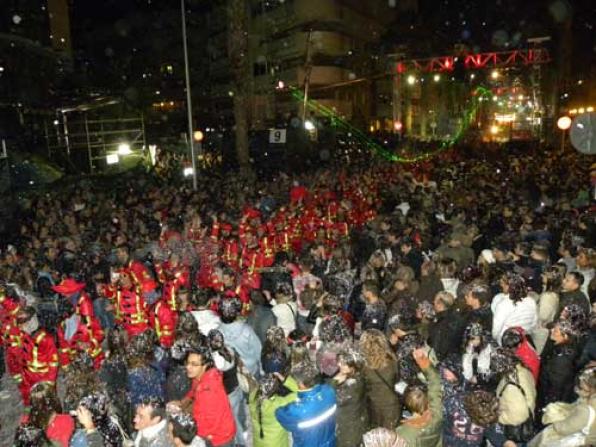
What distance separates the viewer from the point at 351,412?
14.1ft

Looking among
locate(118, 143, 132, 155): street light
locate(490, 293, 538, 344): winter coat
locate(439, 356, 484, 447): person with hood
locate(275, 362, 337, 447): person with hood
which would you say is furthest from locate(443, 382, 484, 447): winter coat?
locate(118, 143, 132, 155): street light

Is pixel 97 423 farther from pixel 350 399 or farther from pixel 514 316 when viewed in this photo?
pixel 514 316

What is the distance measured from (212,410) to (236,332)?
46.6 inches

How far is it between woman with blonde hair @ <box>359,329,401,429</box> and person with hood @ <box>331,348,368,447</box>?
3.8 inches

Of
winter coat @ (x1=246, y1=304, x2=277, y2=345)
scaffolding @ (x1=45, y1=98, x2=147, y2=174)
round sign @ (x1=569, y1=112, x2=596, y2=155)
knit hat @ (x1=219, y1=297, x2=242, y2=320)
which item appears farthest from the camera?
scaffolding @ (x1=45, y1=98, x2=147, y2=174)

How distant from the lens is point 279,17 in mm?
43062

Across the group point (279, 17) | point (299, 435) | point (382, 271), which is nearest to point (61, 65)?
point (382, 271)

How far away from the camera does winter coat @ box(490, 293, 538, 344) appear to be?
17.8 feet

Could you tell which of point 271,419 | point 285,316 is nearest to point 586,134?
point 285,316

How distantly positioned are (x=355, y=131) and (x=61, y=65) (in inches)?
646

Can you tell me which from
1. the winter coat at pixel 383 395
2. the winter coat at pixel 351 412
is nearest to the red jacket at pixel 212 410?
Result: the winter coat at pixel 351 412

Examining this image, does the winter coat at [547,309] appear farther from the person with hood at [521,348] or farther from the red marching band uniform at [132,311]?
the red marching band uniform at [132,311]

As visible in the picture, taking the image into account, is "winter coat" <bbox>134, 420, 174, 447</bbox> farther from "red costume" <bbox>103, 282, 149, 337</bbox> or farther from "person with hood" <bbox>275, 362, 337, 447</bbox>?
"red costume" <bbox>103, 282, 149, 337</bbox>

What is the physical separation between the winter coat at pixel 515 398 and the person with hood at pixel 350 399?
1.06 meters
